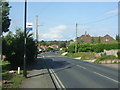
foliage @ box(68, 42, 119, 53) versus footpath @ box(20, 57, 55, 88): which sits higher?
Result: foliage @ box(68, 42, 119, 53)

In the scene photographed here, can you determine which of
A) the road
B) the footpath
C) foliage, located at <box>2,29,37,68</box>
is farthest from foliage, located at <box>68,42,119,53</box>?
the footpath

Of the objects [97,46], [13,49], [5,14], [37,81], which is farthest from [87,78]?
[97,46]

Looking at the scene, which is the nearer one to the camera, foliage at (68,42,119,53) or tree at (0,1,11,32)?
tree at (0,1,11,32)

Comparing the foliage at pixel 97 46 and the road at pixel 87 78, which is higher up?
the foliage at pixel 97 46

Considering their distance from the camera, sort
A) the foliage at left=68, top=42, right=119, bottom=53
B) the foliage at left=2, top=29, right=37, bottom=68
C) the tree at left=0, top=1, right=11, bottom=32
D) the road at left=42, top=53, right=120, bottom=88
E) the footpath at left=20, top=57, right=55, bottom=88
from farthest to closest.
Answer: the foliage at left=68, top=42, right=119, bottom=53, the tree at left=0, top=1, right=11, bottom=32, the foliage at left=2, top=29, right=37, bottom=68, the road at left=42, top=53, right=120, bottom=88, the footpath at left=20, top=57, right=55, bottom=88

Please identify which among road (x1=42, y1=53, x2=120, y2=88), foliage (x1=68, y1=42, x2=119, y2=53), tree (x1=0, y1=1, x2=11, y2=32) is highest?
tree (x1=0, y1=1, x2=11, y2=32)

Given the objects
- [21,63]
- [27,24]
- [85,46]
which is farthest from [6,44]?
[85,46]

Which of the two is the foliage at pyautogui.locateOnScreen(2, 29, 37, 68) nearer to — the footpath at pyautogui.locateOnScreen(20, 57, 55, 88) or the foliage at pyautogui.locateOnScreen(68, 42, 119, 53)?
the footpath at pyautogui.locateOnScreen(20, 57, 55, 88)

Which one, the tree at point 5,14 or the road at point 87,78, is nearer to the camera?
the road at point 87,78

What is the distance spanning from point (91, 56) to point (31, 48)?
71.3 ft

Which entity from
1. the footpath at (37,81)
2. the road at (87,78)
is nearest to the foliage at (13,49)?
the road at (87,78)

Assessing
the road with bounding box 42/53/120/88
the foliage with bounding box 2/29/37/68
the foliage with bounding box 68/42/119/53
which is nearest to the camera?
the road with bounding box 42/53/120/88

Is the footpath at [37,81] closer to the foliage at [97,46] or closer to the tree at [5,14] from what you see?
the tree at [5,14]

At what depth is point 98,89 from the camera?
34.5 feet
